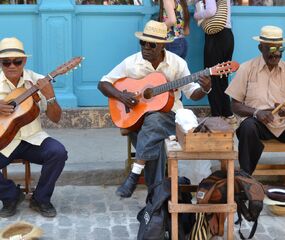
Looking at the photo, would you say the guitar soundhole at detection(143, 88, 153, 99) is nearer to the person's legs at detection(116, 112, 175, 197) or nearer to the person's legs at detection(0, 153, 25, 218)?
the person's legs at detection(116, 112, 175, 197)

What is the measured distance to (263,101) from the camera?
17.5 ft

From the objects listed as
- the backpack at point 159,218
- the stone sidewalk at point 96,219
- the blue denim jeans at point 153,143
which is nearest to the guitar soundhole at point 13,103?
the stone sidewalk at point 96,219

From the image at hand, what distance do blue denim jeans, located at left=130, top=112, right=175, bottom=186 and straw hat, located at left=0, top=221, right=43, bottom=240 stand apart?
101 centimetres

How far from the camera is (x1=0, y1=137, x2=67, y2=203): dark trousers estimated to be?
4.84 metres

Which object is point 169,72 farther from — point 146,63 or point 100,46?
point 100,46

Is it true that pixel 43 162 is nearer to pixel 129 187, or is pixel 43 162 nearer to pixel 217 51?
pixel 129 187

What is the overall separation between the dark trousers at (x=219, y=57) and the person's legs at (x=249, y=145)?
1662 mm

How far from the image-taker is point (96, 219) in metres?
4.84

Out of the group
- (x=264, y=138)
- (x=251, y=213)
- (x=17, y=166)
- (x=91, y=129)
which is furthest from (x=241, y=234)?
(x=91, y=129)

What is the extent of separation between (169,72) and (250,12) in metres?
2.32

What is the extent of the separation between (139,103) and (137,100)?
29 mm

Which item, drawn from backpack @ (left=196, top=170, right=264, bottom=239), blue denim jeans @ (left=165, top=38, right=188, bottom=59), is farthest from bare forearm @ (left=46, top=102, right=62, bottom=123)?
blue denim jeans @ (left=165, top=38, right=188, bottom=59)

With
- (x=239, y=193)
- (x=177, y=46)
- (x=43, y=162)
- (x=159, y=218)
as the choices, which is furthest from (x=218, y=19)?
(x=159, y=218)

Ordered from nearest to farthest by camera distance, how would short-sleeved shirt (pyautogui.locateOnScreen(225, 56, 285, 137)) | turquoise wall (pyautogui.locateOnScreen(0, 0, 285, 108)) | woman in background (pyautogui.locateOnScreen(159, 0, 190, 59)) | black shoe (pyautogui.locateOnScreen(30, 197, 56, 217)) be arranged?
black shoe (pyautogui.locateOnScreen(30, 197, 56, 217)) < short-sleeved shirt (pyautogui.locateOnScreen(225, 56, 285, 137)) < woman in background (pyautogui.locateOnScreen(159, 0, 190, 59)) < turquoise wall (pyautogui.locateOnScreen(0, 0, 285, 108))
